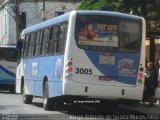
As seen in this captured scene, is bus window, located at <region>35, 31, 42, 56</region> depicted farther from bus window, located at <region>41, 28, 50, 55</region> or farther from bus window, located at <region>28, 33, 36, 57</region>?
bus window, located at <region>41, 28, 50, 55</region>

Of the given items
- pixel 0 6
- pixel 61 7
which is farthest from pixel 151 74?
pixel 0 6

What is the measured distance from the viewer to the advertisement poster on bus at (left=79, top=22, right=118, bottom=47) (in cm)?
1667

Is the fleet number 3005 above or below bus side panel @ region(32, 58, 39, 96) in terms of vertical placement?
above

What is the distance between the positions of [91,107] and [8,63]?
37.1 feet

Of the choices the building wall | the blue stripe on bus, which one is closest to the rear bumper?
the blue stripe on bus

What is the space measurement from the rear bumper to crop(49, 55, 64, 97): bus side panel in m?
0.57

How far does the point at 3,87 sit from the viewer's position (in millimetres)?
33469

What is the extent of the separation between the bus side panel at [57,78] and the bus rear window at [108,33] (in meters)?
0.96

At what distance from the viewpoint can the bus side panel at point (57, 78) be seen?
55.5ft

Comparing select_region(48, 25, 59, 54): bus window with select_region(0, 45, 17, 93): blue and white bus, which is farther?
select_region(0, 45, 17, 93): blue and white bus

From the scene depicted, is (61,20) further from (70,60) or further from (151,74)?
(151,74)

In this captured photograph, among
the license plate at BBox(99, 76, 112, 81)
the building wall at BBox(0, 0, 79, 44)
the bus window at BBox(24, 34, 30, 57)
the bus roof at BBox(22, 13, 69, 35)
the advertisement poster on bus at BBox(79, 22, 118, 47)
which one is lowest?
the license plate at BBox(99, 76, 112, 81)

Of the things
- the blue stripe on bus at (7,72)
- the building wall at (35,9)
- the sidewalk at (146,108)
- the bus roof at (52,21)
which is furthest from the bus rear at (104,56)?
the building wall at (35,9)

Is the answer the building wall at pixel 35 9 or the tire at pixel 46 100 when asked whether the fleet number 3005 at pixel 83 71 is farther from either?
the building wall at pixel 35 9
